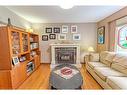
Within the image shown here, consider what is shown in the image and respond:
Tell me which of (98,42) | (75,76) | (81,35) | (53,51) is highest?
(81,35)

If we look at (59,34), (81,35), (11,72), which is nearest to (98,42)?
(81,35)

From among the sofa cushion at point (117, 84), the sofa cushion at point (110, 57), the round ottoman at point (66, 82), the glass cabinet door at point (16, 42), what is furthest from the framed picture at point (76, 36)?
the sofa cushion at point (117, 84)

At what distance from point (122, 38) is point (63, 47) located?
100 inches

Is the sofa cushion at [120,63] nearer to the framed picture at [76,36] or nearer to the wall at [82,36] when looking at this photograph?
the wall at [82,36]

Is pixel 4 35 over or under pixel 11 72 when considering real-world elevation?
over

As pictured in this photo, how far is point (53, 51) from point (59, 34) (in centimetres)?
96

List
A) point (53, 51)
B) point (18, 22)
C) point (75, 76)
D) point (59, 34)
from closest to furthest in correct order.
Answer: point (75, 76) → point (18, 22) → point (53, 51) → point (59, 34)

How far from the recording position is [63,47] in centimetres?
539

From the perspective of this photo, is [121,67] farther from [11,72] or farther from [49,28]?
[49,28]

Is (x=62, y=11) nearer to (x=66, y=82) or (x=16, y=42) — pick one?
(x=16, y=42)


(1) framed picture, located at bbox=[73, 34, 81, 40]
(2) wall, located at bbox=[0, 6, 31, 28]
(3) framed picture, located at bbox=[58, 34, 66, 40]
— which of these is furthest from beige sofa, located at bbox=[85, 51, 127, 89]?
(2) wall, located at bbox=[0, 6, 31, 28]

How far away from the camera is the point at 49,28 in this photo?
571cm

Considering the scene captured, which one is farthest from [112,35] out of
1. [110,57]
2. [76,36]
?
[76,36]

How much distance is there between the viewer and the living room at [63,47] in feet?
8.61
